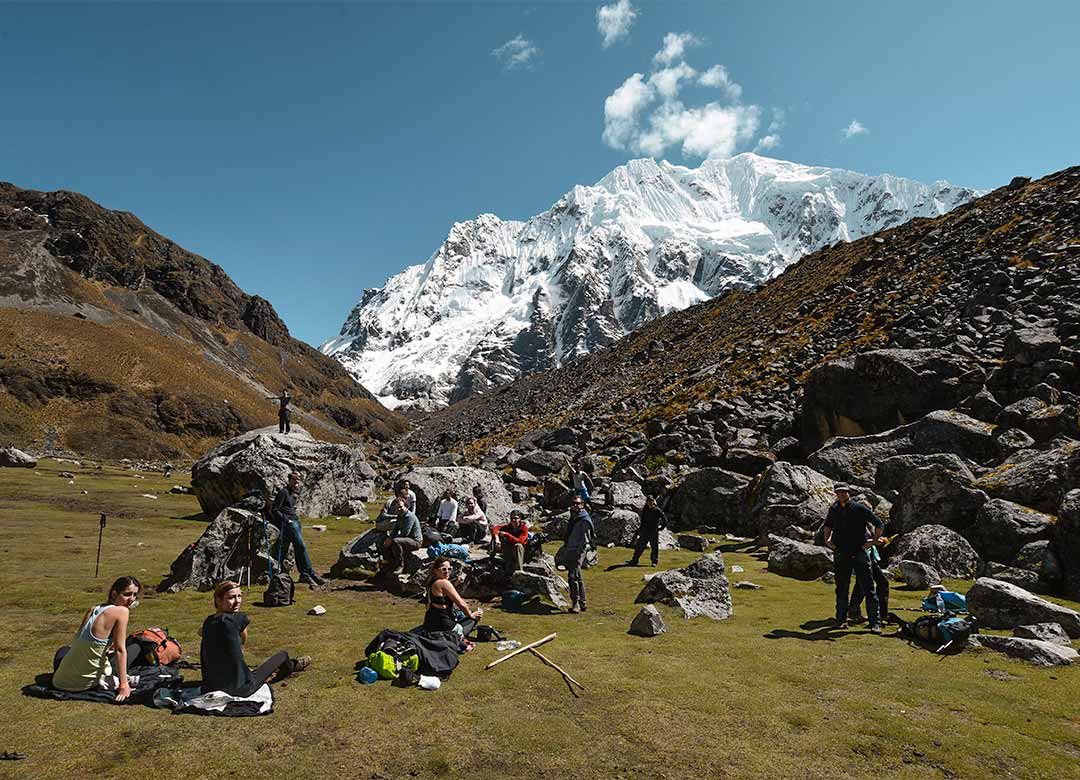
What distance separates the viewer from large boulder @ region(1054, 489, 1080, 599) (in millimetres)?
11539

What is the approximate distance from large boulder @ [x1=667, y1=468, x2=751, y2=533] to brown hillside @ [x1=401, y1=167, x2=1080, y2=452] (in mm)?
9319

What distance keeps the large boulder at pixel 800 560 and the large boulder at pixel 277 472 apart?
19.9 meters

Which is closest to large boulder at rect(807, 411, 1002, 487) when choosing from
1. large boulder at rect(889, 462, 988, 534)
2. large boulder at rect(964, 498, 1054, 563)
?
large boulder at rect(889, 462, 988, 534)

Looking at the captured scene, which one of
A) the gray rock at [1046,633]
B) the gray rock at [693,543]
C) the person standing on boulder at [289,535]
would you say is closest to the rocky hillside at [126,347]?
the person standing on boulder at [289,535]

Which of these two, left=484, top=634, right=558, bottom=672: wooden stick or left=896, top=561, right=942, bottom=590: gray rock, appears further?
left=896, top=561, right=942, bottom=590: gray rock

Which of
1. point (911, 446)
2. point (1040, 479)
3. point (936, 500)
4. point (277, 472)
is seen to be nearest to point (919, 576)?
point (936, 500)

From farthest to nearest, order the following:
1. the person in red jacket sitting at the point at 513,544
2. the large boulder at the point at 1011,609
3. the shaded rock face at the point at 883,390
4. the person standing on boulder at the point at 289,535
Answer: the shaded rock face at the point at 883,390 < the person standing on boulder at the point at 289,535 < the person in red jacket sitting at the point at 513,544 < the large boulder at the point at 1011,609

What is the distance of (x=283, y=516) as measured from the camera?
578 inches

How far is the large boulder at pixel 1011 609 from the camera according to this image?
9.34 meters

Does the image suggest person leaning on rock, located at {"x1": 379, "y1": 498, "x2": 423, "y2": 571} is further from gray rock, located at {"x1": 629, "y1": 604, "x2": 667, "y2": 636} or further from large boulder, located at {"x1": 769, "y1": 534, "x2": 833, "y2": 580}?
large boulder, located at {"x1": 769, "y1": 534, "x2": 833, "y2": 580}

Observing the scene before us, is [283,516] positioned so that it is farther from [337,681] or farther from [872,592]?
[872,592]

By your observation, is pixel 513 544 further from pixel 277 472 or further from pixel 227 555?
pixel 277 472

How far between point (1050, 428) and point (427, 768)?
888 inches

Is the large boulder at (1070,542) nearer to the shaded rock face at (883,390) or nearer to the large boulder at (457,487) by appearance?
the shaded rock face at (883,390)
